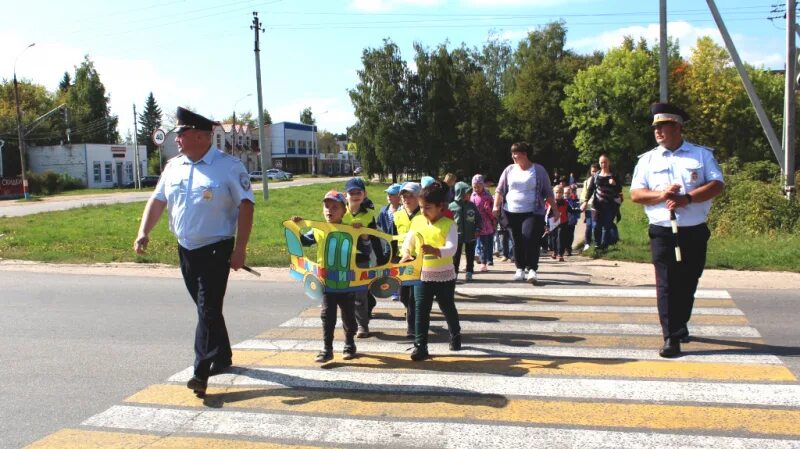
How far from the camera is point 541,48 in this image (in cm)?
7300

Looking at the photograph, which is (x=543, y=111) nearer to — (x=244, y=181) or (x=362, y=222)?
(x=362, y=222)

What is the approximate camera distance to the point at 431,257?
5.82 metres

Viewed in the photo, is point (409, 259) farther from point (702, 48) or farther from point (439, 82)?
point (702, 48)

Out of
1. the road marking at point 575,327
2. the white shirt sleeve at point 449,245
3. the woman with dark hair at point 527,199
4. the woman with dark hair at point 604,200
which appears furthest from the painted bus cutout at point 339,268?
the woman with dark hair at point 604,200

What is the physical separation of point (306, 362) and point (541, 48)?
72.1 meters

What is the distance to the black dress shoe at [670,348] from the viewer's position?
5.60m

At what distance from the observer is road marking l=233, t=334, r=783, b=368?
5551 millimetres

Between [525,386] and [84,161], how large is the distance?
64.3 metres

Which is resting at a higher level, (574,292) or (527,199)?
(527,199)

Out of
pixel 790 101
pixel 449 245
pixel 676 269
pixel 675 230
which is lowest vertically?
pixel 676 269

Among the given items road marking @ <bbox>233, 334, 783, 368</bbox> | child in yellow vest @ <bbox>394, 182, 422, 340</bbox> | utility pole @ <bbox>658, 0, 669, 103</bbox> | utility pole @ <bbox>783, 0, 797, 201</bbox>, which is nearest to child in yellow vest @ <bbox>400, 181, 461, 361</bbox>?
road marking @ <bbox>233, 334, 783, 368</bbox>

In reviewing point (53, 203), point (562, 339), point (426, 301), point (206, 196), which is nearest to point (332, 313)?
point (426, 301)

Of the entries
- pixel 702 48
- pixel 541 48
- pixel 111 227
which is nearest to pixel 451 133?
pixel 541 48

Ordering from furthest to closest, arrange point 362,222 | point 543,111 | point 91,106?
point 91,106 < point 543,111 < point 362,222
